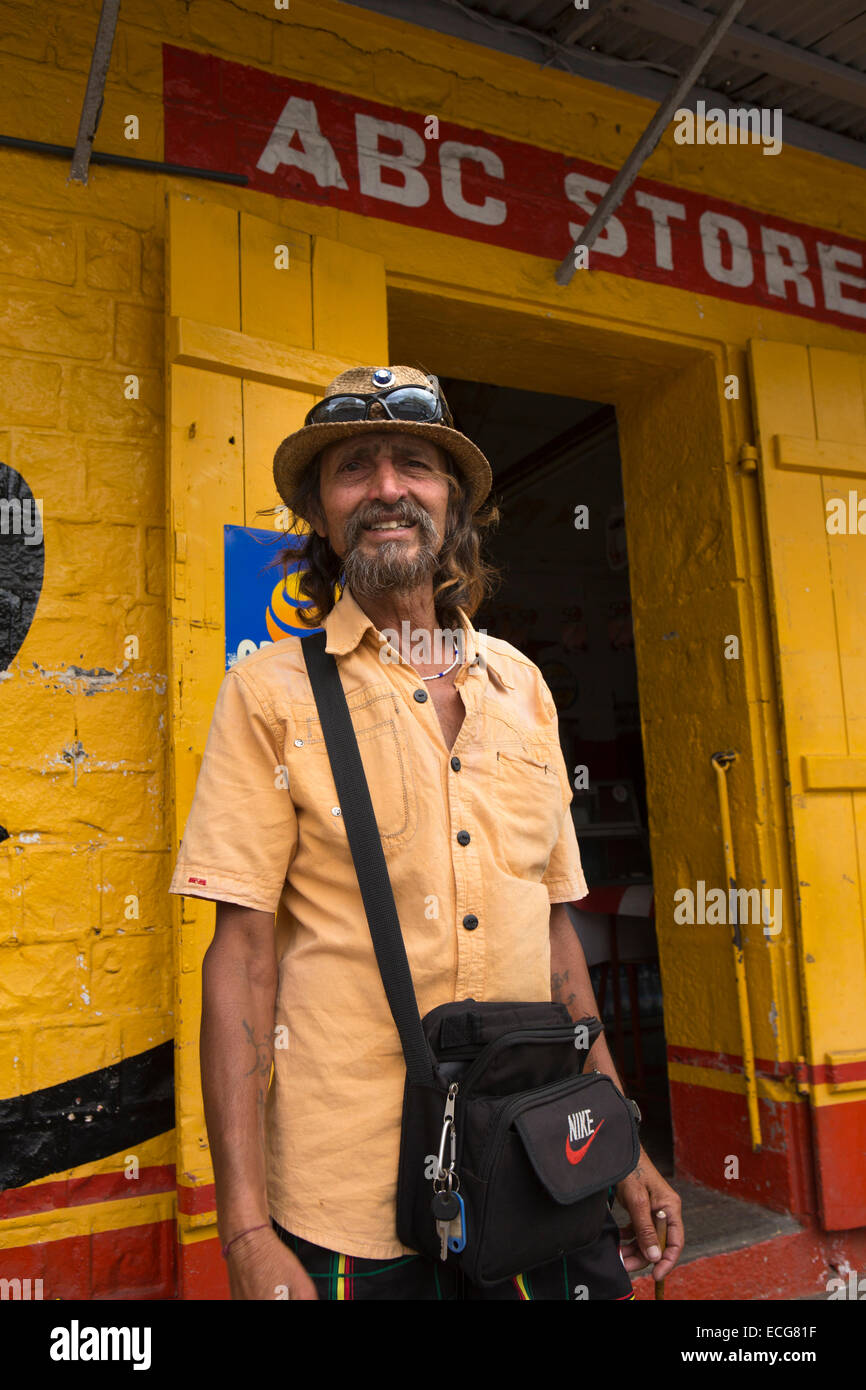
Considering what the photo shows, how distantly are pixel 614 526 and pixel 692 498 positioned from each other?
2.44 metres

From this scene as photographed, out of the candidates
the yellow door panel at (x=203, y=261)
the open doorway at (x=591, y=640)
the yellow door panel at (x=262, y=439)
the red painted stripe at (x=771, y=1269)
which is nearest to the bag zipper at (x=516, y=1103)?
the yellow door panel at (x=262, y=439)

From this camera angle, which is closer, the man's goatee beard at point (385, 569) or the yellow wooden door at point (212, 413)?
the man's goatee beard at point (385, 569)

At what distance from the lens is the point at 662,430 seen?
423 cm

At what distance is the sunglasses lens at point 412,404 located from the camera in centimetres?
182

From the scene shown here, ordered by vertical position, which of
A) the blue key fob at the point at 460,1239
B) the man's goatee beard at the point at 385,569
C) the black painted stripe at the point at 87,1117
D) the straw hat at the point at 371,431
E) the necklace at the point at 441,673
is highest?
the straw hat at the point at 371,431

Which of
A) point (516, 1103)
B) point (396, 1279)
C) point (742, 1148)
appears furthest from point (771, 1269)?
point (516, 1103)

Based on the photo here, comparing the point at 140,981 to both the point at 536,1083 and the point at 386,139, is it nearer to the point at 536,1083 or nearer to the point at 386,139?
the point at 536,1083

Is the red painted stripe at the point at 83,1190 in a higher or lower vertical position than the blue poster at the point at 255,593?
lower

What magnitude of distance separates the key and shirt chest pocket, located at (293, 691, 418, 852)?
19.3 inches

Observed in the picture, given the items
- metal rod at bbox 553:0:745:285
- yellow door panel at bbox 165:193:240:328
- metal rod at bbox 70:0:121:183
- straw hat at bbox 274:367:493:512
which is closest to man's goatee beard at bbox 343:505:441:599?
straw hat at bbox 274:367:493:512

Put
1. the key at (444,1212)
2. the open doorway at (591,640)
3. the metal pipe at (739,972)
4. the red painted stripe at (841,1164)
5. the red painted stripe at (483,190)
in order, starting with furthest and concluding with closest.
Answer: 1. the open doorway at (591,640)
2. the metal pipe at (739,972)
3. the red painted stripe at (841,1164)
4. the red painted stripe at (483,190)
5. the key at (444,1212)

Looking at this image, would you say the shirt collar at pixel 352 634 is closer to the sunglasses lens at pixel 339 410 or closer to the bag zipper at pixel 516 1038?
the sunglasses lens at pixel 339 410

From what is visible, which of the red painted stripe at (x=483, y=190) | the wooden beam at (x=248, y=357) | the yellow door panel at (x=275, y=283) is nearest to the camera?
the wooden beam at (x=248, y=357)

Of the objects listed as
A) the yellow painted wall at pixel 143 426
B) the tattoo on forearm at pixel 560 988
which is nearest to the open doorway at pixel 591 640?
the yellow painted wall at pixel 143 426
